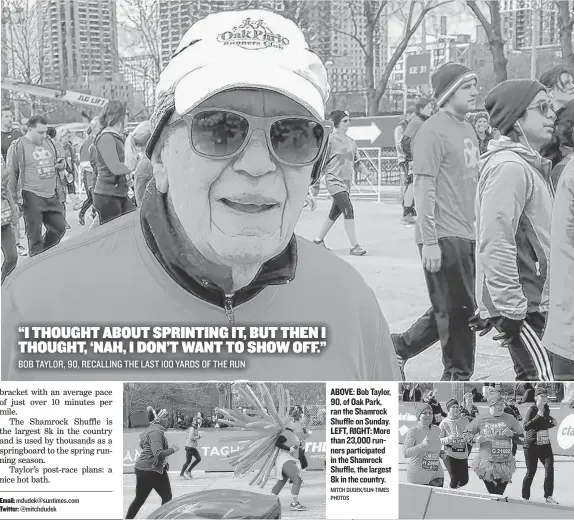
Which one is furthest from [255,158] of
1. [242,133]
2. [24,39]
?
[24,39]

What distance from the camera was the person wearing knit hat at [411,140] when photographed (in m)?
2.96

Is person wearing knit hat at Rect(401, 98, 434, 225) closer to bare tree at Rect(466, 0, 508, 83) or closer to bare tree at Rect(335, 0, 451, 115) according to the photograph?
bare tree at Rect(335, 0, 451, 115)

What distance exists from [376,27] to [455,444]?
1489mm

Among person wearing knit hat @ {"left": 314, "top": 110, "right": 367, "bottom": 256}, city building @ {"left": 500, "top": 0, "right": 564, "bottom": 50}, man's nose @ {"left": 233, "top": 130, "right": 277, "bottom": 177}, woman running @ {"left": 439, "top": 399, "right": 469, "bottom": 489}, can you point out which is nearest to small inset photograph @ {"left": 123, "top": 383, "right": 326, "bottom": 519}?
woman running @ {"left": 439, "top": 399, "right": 469, "bottom": 489}

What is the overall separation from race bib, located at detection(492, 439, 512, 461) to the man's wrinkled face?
1.13m

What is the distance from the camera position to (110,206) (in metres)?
2.87

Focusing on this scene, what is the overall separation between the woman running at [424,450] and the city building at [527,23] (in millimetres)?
1320

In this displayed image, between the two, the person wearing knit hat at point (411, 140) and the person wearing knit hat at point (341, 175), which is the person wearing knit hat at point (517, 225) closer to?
the person wearing knit hat at point (411, 140)

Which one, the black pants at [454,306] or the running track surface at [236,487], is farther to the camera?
the black pants at [454,306]

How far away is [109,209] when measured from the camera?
9.39 feet

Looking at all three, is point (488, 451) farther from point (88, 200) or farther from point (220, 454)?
point (88, 200)

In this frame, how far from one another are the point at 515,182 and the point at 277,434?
3.95ft

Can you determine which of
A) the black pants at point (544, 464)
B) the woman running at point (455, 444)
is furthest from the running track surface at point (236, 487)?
the black pants at point (544, 464)

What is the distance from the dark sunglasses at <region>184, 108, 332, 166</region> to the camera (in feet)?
7.55
